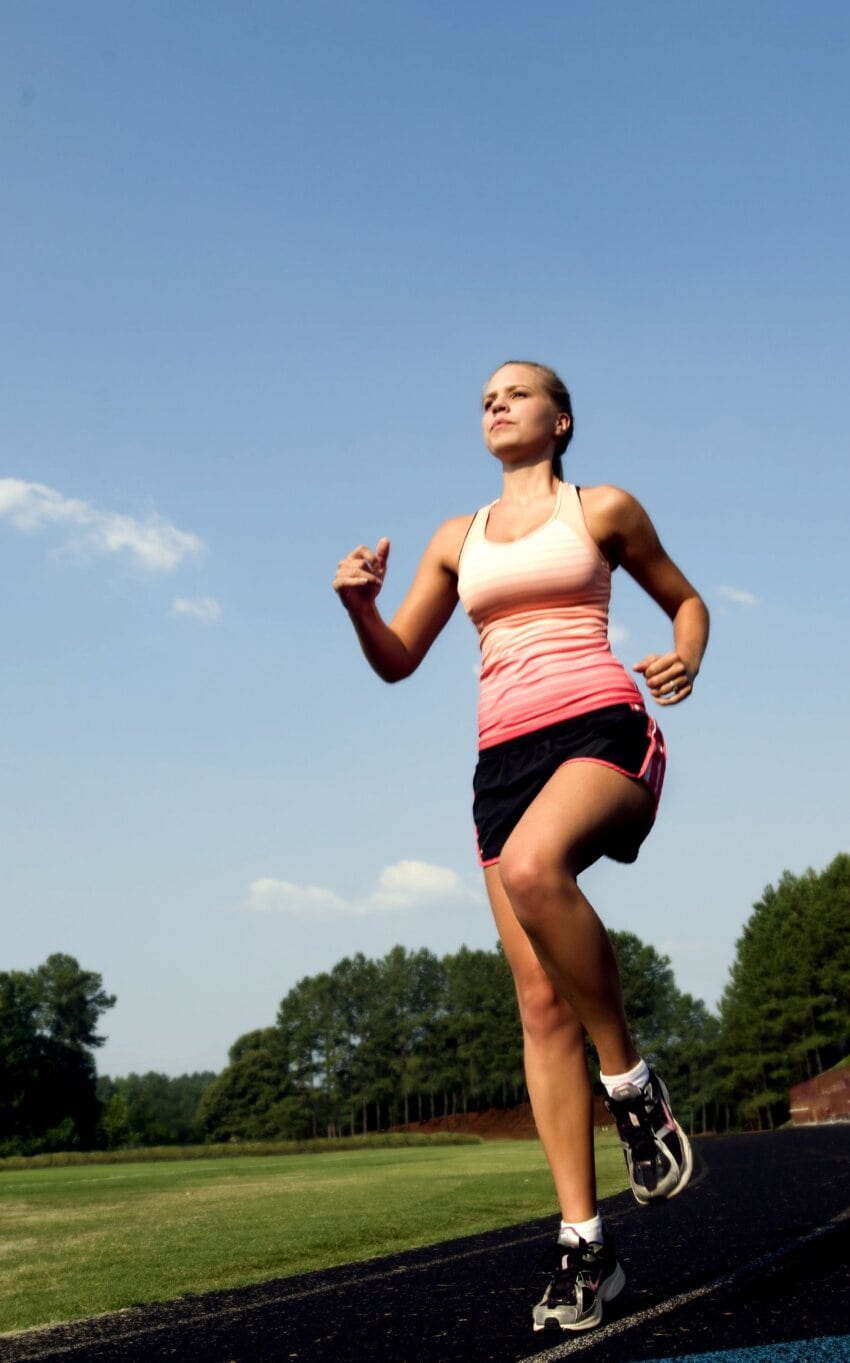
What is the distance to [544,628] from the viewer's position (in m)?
3.68

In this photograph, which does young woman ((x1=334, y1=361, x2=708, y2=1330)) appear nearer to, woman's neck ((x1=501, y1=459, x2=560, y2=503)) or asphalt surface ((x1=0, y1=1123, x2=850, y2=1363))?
woman's neck ((x1=501, y1=459, x2=560, y2=503))

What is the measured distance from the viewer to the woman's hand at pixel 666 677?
3361mm

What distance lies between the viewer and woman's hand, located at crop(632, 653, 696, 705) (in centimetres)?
336

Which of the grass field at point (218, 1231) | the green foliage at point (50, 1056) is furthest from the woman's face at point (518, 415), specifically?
the green foliage at point (50, 1056)

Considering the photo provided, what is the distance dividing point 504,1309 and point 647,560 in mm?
2480

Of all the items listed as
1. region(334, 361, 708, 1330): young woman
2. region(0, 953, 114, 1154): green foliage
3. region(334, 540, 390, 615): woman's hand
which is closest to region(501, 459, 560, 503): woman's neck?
region(334, 361, 708, 1330): young woman

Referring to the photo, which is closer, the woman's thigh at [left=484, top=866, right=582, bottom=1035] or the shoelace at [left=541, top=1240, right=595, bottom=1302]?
the shoelace at [left=541, top=1240, right=595, bottom=1302]

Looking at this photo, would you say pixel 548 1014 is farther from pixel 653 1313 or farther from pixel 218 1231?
pixel 218 1231

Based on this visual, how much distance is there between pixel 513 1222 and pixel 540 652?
21.4 feet

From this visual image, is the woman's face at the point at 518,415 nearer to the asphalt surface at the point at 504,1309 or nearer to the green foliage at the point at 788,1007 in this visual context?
the asphalt surface at the point at 504,1309

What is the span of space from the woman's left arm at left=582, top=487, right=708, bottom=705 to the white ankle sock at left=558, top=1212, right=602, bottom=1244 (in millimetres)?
1599

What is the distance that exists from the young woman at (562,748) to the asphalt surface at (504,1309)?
11.1 inches

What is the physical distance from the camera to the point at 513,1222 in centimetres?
874

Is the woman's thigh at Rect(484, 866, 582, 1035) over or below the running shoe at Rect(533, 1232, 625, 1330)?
over
